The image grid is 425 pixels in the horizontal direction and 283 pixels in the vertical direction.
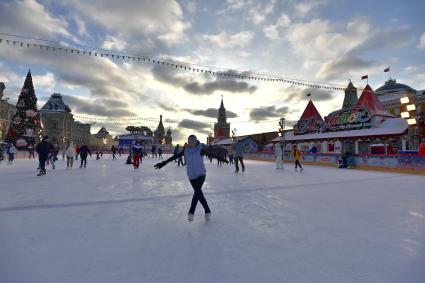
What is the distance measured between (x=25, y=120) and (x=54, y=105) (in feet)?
145

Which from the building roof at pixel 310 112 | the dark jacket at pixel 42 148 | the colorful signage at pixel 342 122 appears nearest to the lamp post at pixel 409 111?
the colorful signage at pixel 342 122

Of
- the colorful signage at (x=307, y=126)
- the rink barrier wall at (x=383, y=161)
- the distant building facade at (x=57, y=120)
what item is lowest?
the rink barrier wall at (x=383, y=161)

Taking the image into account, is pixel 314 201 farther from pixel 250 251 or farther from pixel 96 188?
pixel 96 188

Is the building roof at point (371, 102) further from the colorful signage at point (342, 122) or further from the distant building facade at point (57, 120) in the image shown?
the distant building facade at point (57, 120)

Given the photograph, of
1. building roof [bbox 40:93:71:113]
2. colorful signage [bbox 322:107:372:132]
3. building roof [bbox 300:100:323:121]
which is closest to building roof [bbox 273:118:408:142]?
colorful signage [bbox 322:107:372:132]

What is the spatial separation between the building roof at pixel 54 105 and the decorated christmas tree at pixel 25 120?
41.3 metres

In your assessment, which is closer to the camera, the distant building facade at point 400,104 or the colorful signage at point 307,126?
the colorful signage at point 307,126

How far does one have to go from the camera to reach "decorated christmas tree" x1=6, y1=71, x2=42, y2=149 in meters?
32.2

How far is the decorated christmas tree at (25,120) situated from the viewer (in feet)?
106

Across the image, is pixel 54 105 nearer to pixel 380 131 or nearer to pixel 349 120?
pixel 349 120

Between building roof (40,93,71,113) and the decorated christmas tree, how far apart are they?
41280 millimetres

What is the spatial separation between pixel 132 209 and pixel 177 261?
2.57 meters

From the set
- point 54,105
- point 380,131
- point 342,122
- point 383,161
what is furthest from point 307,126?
point 54,105

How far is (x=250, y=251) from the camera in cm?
288
